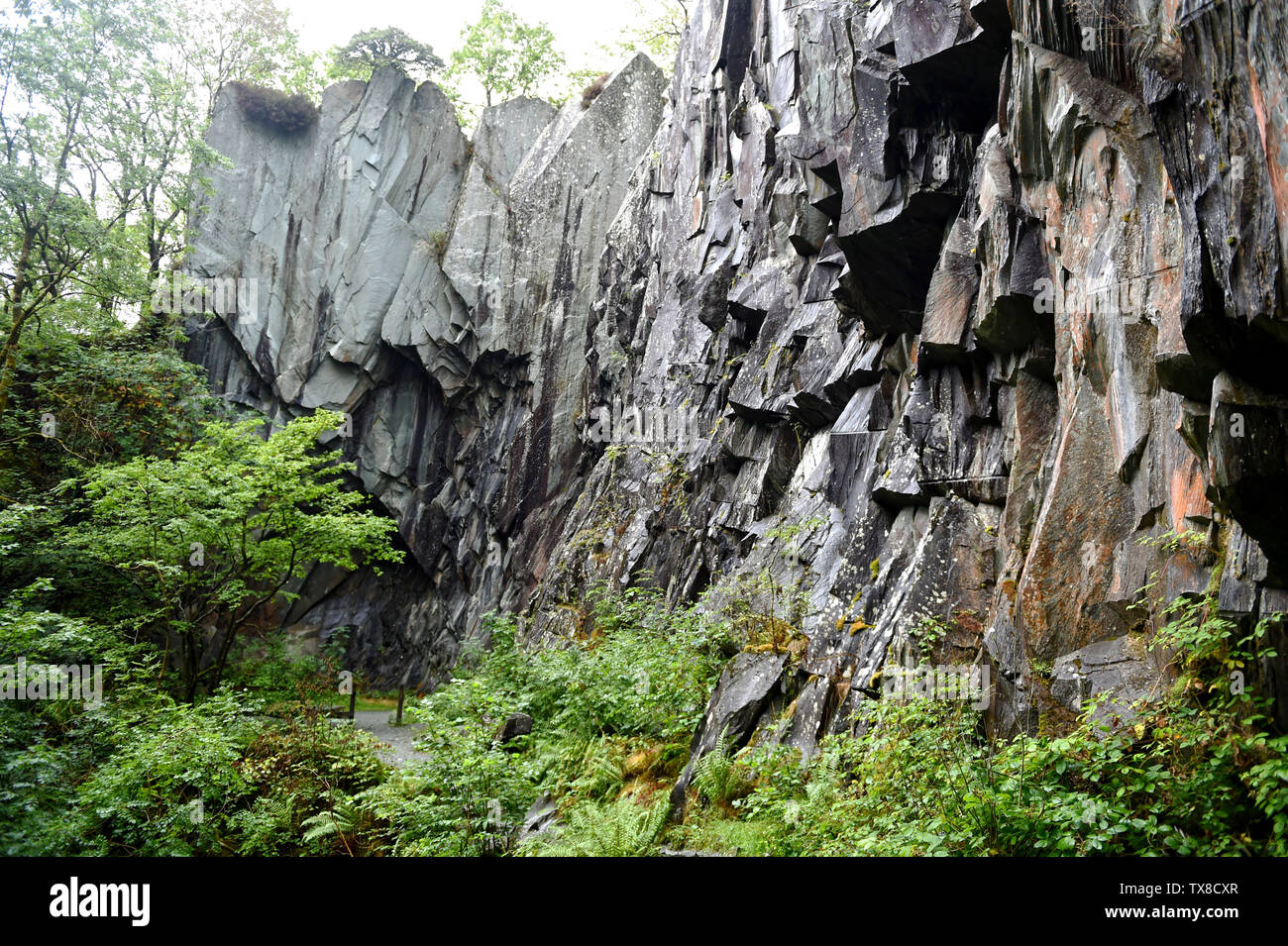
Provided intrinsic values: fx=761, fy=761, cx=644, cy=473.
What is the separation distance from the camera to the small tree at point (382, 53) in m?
33.3

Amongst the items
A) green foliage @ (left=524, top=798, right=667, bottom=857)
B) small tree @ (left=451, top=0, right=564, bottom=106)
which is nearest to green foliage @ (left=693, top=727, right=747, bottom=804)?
green foliage @ (left=524, top=798, right=667, bottom=857)

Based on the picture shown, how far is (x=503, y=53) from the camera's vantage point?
3703cm

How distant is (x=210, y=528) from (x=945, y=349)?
14857 millimetres

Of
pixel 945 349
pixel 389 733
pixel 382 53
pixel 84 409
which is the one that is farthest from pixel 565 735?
pixel 382 53

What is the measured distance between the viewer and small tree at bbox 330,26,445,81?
1310 inches

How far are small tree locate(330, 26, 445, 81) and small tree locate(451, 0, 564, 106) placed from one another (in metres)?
3.70

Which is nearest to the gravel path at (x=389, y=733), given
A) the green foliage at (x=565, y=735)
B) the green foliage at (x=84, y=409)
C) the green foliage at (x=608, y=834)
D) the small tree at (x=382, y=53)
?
the green foliage at (x=565, y=735)

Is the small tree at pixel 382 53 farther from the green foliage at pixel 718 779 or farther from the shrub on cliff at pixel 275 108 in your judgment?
the green foliage at pixel 718 779

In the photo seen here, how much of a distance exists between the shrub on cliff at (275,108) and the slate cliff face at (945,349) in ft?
49.4

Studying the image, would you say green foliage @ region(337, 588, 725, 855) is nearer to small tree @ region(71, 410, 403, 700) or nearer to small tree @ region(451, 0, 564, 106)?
small tree @ region(71, 410, 403, 700)

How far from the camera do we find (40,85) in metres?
19.5

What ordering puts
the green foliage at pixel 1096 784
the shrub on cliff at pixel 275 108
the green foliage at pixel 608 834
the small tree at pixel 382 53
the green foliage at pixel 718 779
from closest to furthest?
1. the green foliage at pixel 1096 784
2. the green foliage at pixel 608 834
3. the green foliage at pixel 718 779
4. the shrub on cliff at pixel 275 108
5. the small tree at pixel 382 53
